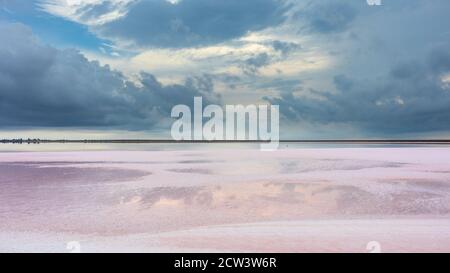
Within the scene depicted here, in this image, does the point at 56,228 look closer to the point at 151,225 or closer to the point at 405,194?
the point at 151,225

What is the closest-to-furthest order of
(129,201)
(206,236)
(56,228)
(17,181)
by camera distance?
(206,236) → (56,228) → (129,201) → (17,181)

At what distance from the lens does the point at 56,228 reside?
24.5ft

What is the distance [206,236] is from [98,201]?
4410mm

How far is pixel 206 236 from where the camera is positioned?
7004 millimetres

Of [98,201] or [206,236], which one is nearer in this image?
[206,236]
